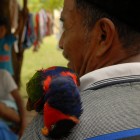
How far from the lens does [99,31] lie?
1056 mm

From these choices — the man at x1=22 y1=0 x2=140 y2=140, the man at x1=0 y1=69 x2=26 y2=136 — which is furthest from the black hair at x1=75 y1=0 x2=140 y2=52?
the man at x1=0 y1=69 x2=26 y2=136

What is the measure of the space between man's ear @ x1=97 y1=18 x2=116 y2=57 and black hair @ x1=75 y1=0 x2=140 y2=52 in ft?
0.04

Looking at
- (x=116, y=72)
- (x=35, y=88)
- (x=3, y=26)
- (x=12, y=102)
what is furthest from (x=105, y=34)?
(x=3, y=26)

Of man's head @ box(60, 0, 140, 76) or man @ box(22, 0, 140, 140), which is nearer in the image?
man @ box(22, 0, 140, 140)

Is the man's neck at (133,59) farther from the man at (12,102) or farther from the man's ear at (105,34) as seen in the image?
the man at (12,102)

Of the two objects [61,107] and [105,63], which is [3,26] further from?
[61,107]

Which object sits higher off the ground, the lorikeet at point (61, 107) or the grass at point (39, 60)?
the lorikeet at point (61, 107)

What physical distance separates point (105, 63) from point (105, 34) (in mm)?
91

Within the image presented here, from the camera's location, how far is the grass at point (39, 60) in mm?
9605

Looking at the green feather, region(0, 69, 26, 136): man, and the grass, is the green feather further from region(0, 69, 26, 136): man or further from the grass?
the grass

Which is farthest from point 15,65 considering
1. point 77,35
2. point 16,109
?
point 77,35

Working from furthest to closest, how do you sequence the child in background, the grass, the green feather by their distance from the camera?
the grass < the child in background < the green feather

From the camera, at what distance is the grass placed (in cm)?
960

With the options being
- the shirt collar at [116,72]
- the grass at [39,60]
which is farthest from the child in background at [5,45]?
the shirt collar at [116,72]
